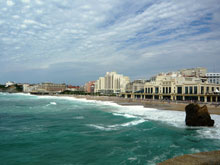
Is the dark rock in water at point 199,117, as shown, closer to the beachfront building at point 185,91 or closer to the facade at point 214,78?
the beachfront building at point 185,91

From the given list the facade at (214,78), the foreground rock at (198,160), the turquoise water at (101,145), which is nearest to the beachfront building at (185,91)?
the facade at (214,78)

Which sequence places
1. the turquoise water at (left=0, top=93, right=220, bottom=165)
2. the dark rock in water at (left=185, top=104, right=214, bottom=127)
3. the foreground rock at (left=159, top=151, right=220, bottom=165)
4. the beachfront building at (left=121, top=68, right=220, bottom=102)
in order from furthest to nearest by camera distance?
the beachfront building at (left=121, top=68, right=220, bottom=102) < the dark rock in water at (left=185, top=104, right=214, bottom=127) < the turquoise water at (left=0, top=93, right=220, bottom=165) < the foreground rock at (left=159, top=151, right=220, bottom=165)

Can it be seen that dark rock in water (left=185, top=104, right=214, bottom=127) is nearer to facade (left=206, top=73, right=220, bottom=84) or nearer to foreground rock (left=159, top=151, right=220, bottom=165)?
foreground rock (left=159, top=151, right=220, bottom=165)

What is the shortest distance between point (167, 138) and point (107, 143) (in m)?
6.94

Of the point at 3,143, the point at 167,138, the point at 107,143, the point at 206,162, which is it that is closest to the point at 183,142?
the point at 167,138

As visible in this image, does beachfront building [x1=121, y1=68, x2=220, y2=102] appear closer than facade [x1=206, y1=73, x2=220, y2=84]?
Yes

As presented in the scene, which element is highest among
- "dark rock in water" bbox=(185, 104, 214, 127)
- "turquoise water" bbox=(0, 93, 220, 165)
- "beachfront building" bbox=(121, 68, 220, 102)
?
"beachfront building" bbox=(121, 68, 220, 102)

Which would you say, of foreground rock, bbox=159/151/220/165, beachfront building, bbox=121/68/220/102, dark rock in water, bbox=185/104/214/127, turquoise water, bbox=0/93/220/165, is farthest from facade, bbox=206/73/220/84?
foreground rock, bbox=159/151/220/165

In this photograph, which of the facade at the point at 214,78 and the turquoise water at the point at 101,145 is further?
the facade at the point at 214,78

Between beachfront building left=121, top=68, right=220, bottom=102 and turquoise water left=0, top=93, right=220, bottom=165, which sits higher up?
beachfront building left=121, top=68, right=220, bottom=102

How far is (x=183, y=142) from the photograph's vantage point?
A: 20281 millimetres

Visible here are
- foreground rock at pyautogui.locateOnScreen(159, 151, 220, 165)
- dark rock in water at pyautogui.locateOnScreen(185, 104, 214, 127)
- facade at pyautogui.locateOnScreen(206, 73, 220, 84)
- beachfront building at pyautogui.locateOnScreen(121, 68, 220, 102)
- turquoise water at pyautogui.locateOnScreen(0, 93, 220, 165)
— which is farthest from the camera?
facade at pyautogui.locateOnScreen(206, 73, 220, 84)

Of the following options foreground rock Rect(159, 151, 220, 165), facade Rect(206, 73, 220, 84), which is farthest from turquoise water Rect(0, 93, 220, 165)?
facade Rect(206, 73, 220, 84)

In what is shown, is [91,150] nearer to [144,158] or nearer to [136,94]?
[144,158]
